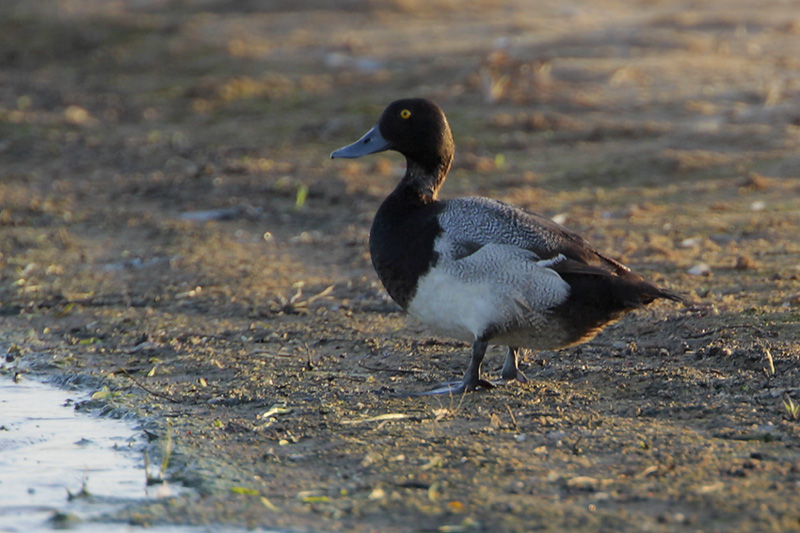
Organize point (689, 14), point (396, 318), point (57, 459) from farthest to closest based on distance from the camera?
point (689, 14) → point (396, 318) → point (57, 459)

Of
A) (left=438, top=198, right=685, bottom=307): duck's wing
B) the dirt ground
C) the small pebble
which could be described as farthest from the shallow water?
the small pebble

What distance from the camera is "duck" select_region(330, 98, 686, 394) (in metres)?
4.84

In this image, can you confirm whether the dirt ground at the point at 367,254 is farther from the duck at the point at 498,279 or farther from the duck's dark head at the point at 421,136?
the duck's dark head at the point at 421,136

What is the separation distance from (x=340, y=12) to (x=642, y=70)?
639cm

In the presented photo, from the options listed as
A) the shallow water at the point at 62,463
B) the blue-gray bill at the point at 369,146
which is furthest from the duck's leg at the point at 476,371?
the shallow water at the point at 62,463

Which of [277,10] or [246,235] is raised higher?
[277,10]

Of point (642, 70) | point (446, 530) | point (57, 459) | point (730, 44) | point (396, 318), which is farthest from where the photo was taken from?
point (730, 44)

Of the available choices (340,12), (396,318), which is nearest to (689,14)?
(340,12)

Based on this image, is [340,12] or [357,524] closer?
[357,524]

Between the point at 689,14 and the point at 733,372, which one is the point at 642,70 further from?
the point at 733,372

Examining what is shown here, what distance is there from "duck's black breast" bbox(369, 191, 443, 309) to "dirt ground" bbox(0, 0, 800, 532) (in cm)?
48

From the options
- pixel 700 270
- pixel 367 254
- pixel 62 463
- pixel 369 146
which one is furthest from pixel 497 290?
pixel 367 254

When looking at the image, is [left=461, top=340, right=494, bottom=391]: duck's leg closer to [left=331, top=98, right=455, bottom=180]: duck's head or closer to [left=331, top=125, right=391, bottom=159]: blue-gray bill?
[left=331, top=98, right=455, bottom=180]: duck's head

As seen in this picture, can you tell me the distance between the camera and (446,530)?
3.52 metres
